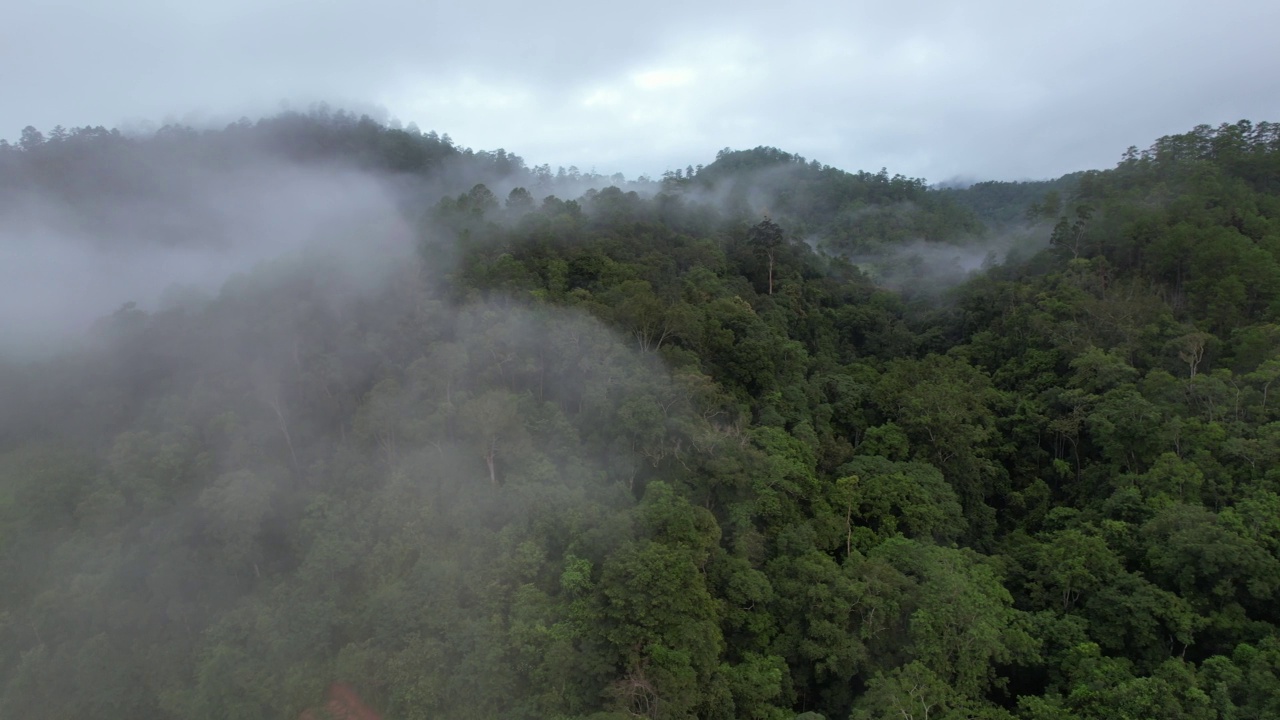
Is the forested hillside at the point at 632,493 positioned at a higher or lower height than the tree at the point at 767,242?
lower

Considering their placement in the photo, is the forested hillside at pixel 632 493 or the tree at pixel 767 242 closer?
the forested hillside at pixel 632 493

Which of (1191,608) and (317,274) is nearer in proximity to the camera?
(1191,608)

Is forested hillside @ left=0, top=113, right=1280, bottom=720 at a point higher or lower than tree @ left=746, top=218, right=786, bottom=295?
lower

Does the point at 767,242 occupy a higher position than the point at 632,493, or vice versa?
the point at 767,242

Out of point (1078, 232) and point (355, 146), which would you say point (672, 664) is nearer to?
point (1078, 232)

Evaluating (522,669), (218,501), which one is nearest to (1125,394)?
(522,669)

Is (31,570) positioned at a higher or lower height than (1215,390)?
lower

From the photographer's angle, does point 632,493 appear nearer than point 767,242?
Yes

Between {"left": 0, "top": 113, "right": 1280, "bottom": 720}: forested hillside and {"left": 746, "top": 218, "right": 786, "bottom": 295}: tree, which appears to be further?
{"left": 746, "top": 218, "right": 786, "bottom": 295}: tree
